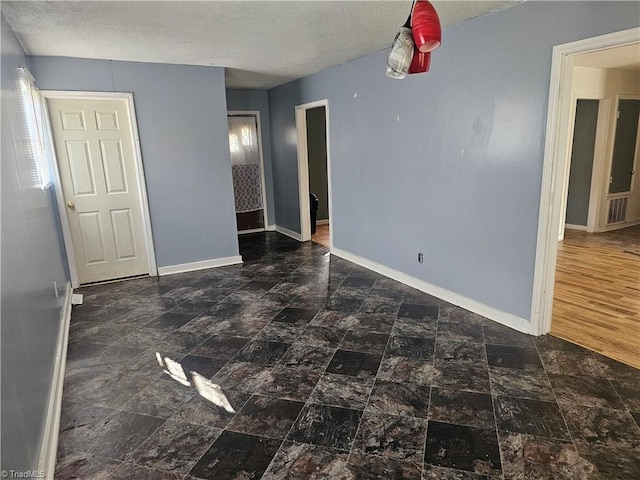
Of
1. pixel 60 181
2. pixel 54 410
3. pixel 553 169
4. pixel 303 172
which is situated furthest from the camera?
pixel 303 172

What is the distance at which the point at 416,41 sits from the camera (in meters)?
1.92

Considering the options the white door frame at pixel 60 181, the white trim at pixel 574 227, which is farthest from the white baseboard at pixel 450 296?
the white trim at pixel 574 227

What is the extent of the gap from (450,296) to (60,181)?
4.22 metres

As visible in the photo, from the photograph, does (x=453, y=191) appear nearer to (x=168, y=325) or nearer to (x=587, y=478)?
(x=587, y=478)

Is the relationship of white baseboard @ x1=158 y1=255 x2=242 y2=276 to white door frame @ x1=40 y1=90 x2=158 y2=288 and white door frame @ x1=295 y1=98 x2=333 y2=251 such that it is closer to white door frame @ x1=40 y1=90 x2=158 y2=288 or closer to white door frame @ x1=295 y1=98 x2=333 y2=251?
white door frame @ x1=40 y1=90 x2=158 y2=288

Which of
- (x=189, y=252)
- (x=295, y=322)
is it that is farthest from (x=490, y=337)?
(x=189, y=252)

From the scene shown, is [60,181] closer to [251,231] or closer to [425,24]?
[251,231]

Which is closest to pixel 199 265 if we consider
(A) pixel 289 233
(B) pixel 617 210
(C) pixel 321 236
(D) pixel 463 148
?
(A) pixel 289 233

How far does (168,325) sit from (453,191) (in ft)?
9.14

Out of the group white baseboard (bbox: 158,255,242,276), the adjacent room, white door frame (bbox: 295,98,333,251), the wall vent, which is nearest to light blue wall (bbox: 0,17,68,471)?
the adjacent room

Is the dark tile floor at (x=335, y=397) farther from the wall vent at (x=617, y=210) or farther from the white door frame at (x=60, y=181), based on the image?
the wall vent at (x=617, y=210)

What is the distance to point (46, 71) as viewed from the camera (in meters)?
3.98

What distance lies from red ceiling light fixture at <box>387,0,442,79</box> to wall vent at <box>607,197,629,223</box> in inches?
234

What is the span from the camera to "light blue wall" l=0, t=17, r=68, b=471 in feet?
4.95
